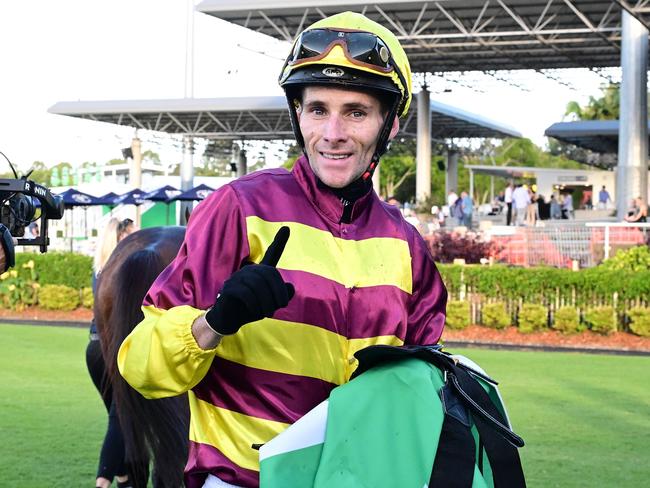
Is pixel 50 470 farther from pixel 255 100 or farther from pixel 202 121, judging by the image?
pixel 202 121

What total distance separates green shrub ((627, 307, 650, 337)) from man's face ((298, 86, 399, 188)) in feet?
44.7

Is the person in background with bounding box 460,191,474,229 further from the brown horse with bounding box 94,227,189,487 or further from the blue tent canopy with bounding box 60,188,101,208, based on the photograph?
the brown horse with bounding box 94,227,189,487

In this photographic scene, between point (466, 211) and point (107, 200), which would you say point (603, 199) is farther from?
point (107, 200)

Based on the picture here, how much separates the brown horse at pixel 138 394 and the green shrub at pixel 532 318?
37.4 feet

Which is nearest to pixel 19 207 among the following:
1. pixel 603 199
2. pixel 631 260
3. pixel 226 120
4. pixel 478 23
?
pixel 631 260

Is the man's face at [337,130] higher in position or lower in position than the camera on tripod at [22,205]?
higher

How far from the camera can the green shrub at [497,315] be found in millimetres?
15906

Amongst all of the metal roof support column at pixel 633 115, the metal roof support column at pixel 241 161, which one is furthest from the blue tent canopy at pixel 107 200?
the metal roof support column at pixel 241 161

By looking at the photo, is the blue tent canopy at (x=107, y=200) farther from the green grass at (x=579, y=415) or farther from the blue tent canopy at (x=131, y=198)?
the green grass at (x=579, y=415)

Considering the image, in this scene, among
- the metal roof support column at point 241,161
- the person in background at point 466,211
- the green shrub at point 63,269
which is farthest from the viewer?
the metal roof support column at point 241,161

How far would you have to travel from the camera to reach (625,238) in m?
18.4

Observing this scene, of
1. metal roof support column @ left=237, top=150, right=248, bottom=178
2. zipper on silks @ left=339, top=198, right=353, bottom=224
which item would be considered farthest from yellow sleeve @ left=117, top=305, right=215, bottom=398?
metal roof support column @ left=237, top=150, right=248, bottom=178

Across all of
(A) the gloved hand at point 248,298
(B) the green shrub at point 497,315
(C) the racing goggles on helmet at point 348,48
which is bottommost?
(B) the green shrub at point 497,315

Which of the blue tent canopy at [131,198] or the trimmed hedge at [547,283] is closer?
the trimmed hedge at [547,283]
